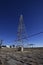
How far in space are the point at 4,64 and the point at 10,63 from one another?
0.15 m

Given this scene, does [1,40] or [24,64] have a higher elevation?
[1,40]

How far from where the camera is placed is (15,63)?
318 cm

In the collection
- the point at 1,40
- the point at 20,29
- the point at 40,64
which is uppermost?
the point at 20,29

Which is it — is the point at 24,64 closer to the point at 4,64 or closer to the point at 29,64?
the point at 29,64

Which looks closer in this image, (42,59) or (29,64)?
(29,64)

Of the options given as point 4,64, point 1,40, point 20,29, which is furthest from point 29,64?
point 20,29

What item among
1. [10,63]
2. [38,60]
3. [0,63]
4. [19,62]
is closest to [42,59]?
[38,60]

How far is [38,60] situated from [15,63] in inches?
22.4

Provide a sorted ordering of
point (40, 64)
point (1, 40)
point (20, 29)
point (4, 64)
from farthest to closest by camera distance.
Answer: point (20, 29) < point (1, 40) < point (4, 64) < point (40, 64)

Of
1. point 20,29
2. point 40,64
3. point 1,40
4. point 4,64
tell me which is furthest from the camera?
point 20,29

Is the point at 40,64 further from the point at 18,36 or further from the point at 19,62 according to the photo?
the point at 18,36

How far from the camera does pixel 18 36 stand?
103 ft

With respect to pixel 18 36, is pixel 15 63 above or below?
below

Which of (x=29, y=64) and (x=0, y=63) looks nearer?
(x=29, y=64)
